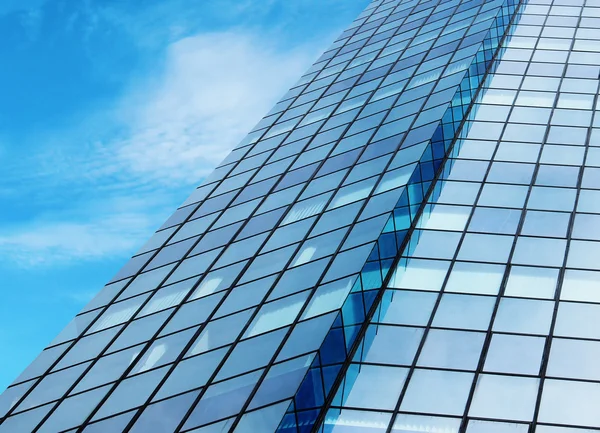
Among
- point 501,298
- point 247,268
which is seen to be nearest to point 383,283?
point 501,298

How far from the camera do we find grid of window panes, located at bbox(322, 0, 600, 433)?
20453mm

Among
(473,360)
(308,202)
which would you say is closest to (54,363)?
(308,202)

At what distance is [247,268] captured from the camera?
1208 inches

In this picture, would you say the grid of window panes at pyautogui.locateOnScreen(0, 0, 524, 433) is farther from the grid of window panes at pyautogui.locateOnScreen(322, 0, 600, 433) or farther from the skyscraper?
the grid of window panes at pyautogui.locateOnScreen(322, 0, 600, 433)

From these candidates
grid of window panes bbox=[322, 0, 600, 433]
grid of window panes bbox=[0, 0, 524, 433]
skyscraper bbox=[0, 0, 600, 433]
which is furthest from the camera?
grid of window panes bbox=[0, 0, 524, 433]

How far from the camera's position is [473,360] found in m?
22.0

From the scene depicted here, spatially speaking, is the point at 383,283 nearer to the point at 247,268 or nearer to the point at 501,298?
the point at 501,298

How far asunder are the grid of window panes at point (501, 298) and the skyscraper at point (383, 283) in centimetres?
6

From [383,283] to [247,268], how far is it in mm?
6562

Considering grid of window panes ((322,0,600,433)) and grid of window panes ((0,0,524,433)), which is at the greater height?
grid of window panes ((0,0,524,433))

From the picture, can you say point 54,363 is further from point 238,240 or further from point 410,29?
point 410,29

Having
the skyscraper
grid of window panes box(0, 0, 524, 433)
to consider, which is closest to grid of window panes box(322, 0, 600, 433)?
the skyscraper

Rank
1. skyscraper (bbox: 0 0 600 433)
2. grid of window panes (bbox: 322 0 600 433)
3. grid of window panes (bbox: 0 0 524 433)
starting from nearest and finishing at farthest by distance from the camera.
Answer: grid of window panes (bbox: 322 0 600 433)
skyscraper (bbox: 0 0 600 433)
grid of window panes (bbox: 0 0 524 433)

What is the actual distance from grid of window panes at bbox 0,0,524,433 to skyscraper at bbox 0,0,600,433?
12 centimetres
